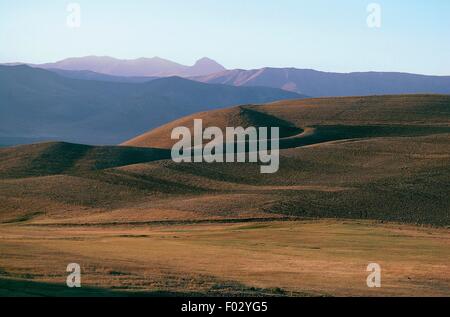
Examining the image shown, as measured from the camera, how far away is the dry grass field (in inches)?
1302

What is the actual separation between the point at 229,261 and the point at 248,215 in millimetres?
32619

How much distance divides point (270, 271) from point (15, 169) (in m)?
82.2

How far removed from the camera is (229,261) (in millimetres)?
39812

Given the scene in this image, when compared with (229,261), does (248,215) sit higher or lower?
lower

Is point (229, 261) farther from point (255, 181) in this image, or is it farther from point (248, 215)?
point (255, 181)

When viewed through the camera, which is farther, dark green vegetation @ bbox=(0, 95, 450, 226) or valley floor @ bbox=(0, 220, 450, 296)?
dark green vegetation @ bbox=(0, 95, 450, 226)

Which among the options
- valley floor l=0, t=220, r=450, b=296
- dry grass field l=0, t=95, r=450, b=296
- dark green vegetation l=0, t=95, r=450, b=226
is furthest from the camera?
dark green vegetation l=0, t=95, r=450, b=226

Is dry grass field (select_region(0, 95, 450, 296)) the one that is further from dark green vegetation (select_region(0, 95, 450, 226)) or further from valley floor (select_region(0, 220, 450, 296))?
dark green vegetation (select_region(0, 95, 450, 226))

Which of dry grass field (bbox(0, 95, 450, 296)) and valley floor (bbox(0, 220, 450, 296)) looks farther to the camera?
dry grass field (bbox(0, 95, 450, 296))

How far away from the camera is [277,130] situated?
151 metres

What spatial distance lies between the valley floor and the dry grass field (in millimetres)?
83

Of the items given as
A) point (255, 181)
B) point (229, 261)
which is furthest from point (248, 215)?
point (229, 261)

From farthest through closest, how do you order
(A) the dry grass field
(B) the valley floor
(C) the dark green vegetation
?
(C) the dark green vegetation, (A) the dry grass field, (B) the valley floor

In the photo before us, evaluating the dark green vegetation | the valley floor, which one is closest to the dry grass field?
the valley floor
